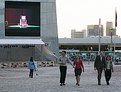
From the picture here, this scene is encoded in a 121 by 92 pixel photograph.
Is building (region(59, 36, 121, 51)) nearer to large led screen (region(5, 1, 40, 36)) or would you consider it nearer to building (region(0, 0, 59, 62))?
large led screen (region(5, 1, 40, 36))

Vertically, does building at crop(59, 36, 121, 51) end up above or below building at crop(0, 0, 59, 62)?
below

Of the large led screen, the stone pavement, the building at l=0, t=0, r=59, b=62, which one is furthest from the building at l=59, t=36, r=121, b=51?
the stone pavement

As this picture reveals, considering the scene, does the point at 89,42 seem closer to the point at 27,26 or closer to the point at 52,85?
the point at 27,26

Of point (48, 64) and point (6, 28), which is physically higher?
point (6, 28)

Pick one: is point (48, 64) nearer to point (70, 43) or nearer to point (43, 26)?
point (43, 26)

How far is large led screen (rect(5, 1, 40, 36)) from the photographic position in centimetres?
6281

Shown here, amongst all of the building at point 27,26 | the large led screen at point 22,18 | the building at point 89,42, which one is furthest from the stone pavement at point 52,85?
the building at point 89,42

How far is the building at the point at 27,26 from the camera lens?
6209 centimetres

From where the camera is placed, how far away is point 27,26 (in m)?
63.1

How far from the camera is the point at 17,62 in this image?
2253 inches

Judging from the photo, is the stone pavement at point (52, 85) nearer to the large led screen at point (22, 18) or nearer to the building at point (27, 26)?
the building at point (27, 26)

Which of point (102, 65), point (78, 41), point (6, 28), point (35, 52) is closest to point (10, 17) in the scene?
point (6, 28)

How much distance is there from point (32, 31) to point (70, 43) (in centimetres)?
6532

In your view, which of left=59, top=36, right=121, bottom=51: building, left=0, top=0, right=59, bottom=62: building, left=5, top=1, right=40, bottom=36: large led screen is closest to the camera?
left=0, top=0, right=59, bottom=62: building
